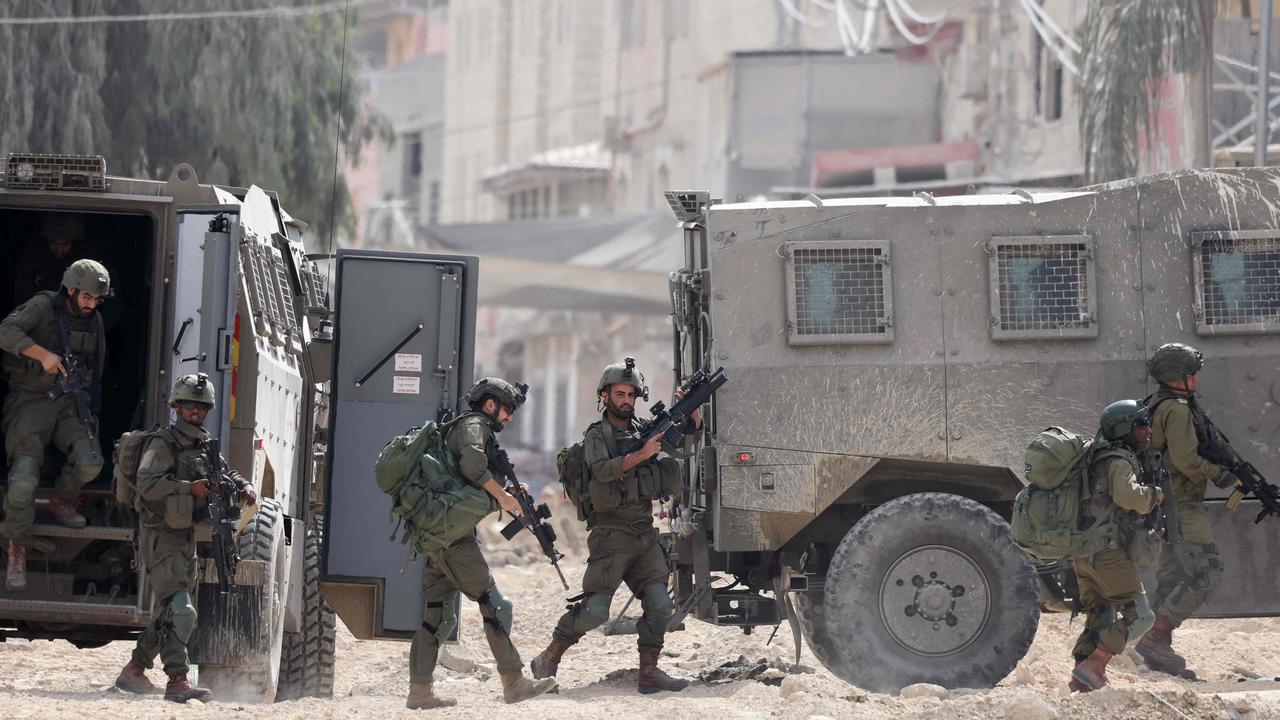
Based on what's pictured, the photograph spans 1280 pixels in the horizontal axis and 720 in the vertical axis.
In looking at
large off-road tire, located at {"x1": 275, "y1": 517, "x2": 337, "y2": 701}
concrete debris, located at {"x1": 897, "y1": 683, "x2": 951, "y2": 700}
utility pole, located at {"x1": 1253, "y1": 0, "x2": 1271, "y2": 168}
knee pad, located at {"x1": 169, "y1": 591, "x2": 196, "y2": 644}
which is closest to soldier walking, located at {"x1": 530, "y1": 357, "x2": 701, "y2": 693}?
concrete debris, located at {"x1": 897, "y1": 683, "x2": 951, "y2": 700}

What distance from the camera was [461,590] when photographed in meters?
9.57

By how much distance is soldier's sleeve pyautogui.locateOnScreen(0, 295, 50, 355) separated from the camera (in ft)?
31.3

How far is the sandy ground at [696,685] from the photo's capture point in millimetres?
8805

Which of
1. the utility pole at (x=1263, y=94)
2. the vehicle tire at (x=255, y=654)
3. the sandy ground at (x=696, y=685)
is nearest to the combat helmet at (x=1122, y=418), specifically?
the sandy ground at (x=696, y=685)

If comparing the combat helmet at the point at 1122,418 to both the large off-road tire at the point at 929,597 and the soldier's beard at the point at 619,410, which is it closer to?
the large off-road tire at the point at 929,597

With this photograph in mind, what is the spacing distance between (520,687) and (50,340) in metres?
2.73

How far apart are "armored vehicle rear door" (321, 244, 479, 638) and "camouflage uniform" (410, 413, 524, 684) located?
34.0 inches

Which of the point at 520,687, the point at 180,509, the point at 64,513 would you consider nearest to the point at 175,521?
the point at 180,509

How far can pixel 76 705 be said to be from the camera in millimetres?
8531

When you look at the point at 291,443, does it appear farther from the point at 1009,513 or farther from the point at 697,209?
the point at 1009,513

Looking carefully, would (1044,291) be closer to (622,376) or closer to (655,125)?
(622,376)

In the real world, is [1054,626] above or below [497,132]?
below

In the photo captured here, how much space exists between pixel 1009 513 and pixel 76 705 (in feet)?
15.9

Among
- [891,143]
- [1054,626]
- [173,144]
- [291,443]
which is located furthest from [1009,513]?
[891,143]
